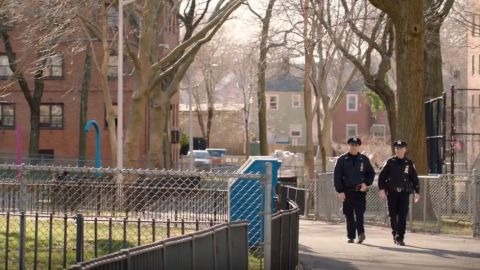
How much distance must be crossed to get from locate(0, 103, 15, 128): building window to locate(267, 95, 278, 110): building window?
47550mm

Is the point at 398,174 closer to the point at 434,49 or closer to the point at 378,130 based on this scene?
the point at 434,49

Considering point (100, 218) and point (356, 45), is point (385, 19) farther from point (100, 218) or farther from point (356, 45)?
point (100, 218)

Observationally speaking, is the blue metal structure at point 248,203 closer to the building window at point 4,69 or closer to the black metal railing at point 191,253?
the black metal railing at point 191,253

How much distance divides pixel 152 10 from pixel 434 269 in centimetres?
2185

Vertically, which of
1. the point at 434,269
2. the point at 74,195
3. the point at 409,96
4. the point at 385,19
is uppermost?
the point at 385,19

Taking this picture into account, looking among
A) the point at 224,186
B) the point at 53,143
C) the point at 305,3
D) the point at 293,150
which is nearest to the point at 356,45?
the point at 305,3

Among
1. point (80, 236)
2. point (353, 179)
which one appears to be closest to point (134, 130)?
point (353, 179)

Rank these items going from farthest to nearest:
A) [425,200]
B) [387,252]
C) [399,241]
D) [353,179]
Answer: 1. [425,200]
2. [399,241]
3. [353,179]
4. [387,252]

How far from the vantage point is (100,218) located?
1295cm

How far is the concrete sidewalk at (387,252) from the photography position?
14.6 meters

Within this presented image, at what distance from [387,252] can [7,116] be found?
156 feet

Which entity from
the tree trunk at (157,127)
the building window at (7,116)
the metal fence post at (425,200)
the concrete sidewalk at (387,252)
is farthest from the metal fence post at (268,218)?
the building window at (7,116)

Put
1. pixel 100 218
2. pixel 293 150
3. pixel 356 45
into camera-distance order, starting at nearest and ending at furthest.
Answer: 1. pixel 100 218
2. pixel 356 45
3. pixel 293 150

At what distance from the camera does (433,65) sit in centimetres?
3161
